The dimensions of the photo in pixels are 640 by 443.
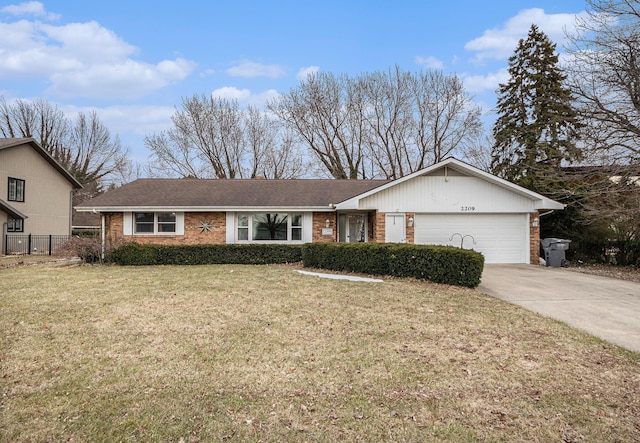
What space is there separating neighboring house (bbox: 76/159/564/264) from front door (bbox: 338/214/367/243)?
45 mm

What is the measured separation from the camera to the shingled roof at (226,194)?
16281mm

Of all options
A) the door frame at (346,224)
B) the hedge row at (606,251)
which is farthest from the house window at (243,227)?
the hedge row at (606,251)

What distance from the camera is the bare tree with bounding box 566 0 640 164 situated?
496 inches

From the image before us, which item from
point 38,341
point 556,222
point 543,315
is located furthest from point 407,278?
point 556,222

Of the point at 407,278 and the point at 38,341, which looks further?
the point at 407,278

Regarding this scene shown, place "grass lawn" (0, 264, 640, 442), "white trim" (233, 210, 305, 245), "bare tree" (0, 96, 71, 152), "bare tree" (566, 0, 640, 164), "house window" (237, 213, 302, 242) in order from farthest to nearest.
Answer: "bare tree" (0, 96, 71, 152), "house window" (237, 213, 302, 242), "white trim" (233, 210, 305, 245), "bare tree" (566, 0, 640, 164), "grass lawn" (0, 264, 640, 442)

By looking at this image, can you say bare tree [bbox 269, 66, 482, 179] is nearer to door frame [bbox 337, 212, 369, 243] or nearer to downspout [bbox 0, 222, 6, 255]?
door frame [bbox 337, 212, 369, 243]

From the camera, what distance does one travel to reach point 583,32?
13.6 metres

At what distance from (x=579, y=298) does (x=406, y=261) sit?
155 inches

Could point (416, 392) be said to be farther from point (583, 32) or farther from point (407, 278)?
point (583, 32)

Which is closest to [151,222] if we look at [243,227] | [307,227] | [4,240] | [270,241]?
[243,227]

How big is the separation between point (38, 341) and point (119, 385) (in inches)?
86.5

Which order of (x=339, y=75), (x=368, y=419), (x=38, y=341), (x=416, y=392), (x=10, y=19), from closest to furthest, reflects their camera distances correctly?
(x=368, y=419) → (x=416, y=392) → (x=38, y=341) → (x=10, y=19) → (x=339, y=75)

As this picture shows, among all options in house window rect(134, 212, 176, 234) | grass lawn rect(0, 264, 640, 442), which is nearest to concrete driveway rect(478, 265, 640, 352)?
grass lawn rect(0, 264, 640, 442)
